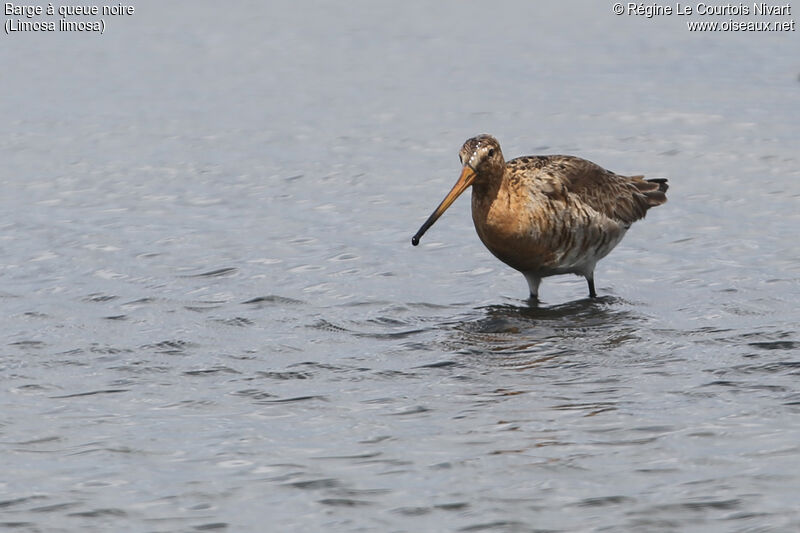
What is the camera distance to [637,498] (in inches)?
267

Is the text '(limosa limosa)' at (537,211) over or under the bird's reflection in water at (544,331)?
over

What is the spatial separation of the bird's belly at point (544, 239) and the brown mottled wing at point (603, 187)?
0.76ft

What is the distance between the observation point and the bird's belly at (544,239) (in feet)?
36.2

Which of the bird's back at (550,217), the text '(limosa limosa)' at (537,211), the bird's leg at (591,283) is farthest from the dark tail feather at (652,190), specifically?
the bird's leg at (591,283)

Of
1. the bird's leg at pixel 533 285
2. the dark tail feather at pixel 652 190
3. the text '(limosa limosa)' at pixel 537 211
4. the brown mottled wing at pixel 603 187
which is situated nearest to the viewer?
the text '(limosa limosa)' at pixel 537 211

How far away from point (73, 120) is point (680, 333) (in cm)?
1006

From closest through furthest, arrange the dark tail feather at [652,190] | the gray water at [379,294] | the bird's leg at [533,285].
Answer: the gray water at [379,294]
the bird's leg at [533,285]
the dark tail feather at [652,190]

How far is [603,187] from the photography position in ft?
39.9

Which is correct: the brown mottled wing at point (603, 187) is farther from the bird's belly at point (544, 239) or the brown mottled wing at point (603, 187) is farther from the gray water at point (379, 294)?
the gray water at point (379, 294)

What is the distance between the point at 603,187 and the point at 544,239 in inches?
49.7

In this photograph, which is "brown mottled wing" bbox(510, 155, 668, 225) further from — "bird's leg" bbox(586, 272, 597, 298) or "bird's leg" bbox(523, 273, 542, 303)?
"bird's leg" bbox(523, 273, 542, 303)

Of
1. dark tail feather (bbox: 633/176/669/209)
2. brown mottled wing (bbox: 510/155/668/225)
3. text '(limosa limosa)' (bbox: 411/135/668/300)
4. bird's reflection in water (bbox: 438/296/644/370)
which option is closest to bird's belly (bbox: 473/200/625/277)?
text '(limosa limosa)' (bbox: 411/135/668/300)

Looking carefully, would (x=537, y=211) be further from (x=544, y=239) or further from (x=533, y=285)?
(x=533, y=285)

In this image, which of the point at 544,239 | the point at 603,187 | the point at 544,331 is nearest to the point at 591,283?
the point at 544,239
